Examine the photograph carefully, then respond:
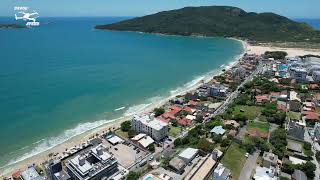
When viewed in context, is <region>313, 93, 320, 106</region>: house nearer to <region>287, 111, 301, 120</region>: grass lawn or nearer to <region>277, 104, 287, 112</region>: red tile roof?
<region>287, 111, 301, 120</region>: grass lawn

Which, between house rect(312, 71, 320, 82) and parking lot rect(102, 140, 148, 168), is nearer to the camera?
parking lot rect(102, 140, 148, 168)

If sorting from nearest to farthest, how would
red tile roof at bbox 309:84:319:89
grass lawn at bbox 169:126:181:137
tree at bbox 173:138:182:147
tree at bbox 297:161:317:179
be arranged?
tree at bbox 297:161:317:179, tree at bbox 173:138:182:147, grass lawn at bbox 169:126:181:137, red tile roof at bbox 309:84:319:89

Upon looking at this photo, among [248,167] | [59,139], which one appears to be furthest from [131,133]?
[248,167]

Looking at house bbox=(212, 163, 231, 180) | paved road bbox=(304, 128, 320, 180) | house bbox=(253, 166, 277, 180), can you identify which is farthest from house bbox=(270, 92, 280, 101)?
house bbox=(212, 163, 231, 180)

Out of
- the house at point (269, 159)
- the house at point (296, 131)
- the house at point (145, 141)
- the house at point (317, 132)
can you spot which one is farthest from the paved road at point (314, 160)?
the house at point (145, 141)

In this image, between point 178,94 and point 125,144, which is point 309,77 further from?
Result: point 125,144

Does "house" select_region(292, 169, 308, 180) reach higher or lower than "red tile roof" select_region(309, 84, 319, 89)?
lower

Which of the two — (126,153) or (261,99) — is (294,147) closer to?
(261,99)
